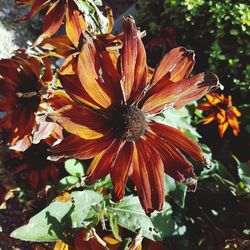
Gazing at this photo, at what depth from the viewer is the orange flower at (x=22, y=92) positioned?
3.42 ft

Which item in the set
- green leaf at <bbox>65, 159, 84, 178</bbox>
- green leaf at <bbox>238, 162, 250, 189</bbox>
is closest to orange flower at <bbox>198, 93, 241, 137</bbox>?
green leaf at <bbox>238, 162, 250, 189</bbox>

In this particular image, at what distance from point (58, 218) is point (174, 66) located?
0.48m

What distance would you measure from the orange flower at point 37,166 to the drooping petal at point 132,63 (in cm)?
63

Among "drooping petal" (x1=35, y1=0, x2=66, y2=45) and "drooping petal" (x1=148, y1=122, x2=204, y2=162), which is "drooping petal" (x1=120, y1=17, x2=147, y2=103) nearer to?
"drooping petal" (x1=148, y1=122, x2=204, y2=162)

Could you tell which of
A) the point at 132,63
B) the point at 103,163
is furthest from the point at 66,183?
the point at 132,63

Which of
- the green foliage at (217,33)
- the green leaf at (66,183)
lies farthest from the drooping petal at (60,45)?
the green foliage at (217,33)

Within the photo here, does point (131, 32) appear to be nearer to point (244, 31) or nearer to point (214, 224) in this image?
point (214, 224)

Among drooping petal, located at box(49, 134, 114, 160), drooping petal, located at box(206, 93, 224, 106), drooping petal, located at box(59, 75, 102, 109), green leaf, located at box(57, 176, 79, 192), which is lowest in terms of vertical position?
green leaf, located at box(57, 176, 79, 192)

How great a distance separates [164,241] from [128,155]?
1.91 feet

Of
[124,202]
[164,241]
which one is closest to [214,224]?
[164,241]

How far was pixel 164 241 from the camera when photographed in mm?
1360

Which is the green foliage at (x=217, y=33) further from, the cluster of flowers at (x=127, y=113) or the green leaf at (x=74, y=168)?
the cluster of flowers at (x=127, y=113)

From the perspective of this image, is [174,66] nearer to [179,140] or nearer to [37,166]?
[179,140]

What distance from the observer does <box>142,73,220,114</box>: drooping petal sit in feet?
2.78
